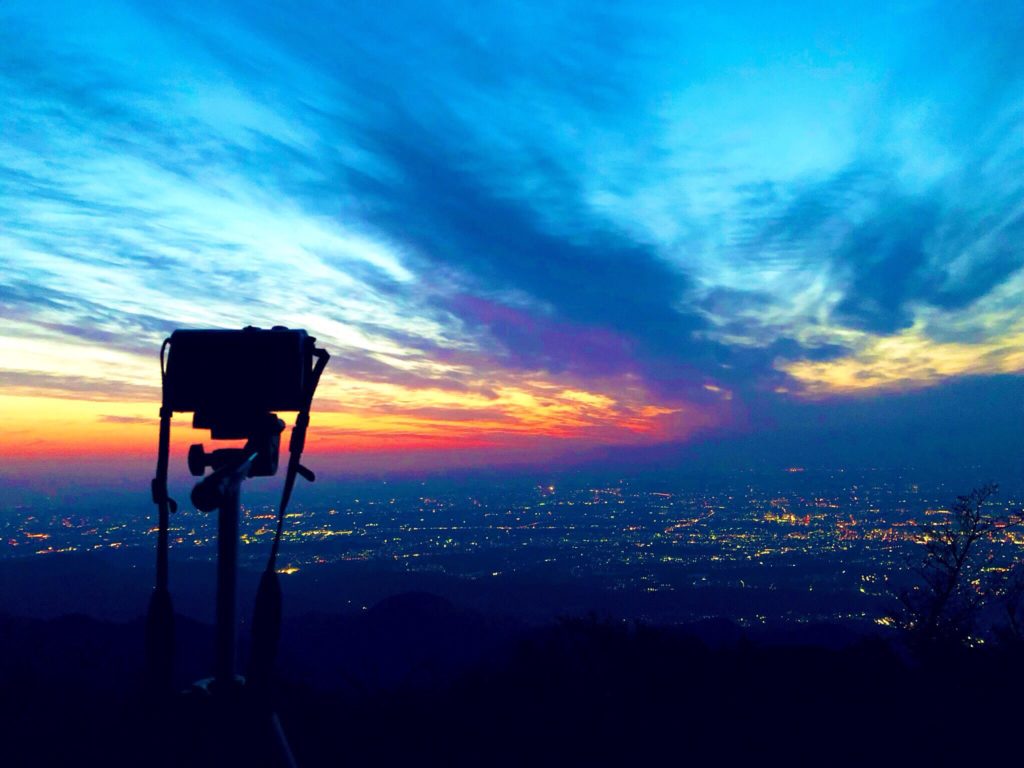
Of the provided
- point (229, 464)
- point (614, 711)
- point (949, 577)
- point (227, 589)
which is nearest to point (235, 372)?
point (229, 464)

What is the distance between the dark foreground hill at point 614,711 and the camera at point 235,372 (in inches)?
104

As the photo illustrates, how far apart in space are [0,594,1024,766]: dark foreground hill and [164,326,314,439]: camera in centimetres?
265

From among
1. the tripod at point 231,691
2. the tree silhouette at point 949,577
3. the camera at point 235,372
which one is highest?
the camera at point 235,372

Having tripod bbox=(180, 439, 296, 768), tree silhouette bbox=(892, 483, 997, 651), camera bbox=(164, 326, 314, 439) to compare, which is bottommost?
tree silhouette bbox=(892, 483, 997, 651)

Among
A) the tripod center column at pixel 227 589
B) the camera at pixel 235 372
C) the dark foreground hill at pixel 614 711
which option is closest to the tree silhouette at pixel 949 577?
the dark foreground hill at pixel 614 711

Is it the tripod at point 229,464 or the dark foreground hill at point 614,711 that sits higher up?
the tripod at point 229,464

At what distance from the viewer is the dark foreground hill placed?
393 centimetres

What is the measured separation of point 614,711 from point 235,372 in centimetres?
370

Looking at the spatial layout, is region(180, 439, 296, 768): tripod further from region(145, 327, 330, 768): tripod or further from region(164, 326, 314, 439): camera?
region(164, 326, 314, 439): camera

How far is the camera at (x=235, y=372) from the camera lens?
2.22 m

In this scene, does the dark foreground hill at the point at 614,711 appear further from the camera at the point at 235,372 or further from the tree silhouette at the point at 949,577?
the tree silhouette at the point at 949,577

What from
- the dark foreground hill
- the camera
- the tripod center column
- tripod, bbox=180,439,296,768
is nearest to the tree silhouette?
the dark foreground hill

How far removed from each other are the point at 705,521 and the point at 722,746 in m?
84.9

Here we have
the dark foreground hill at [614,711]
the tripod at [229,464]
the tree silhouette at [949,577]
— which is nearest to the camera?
the tripod at [229,464]
